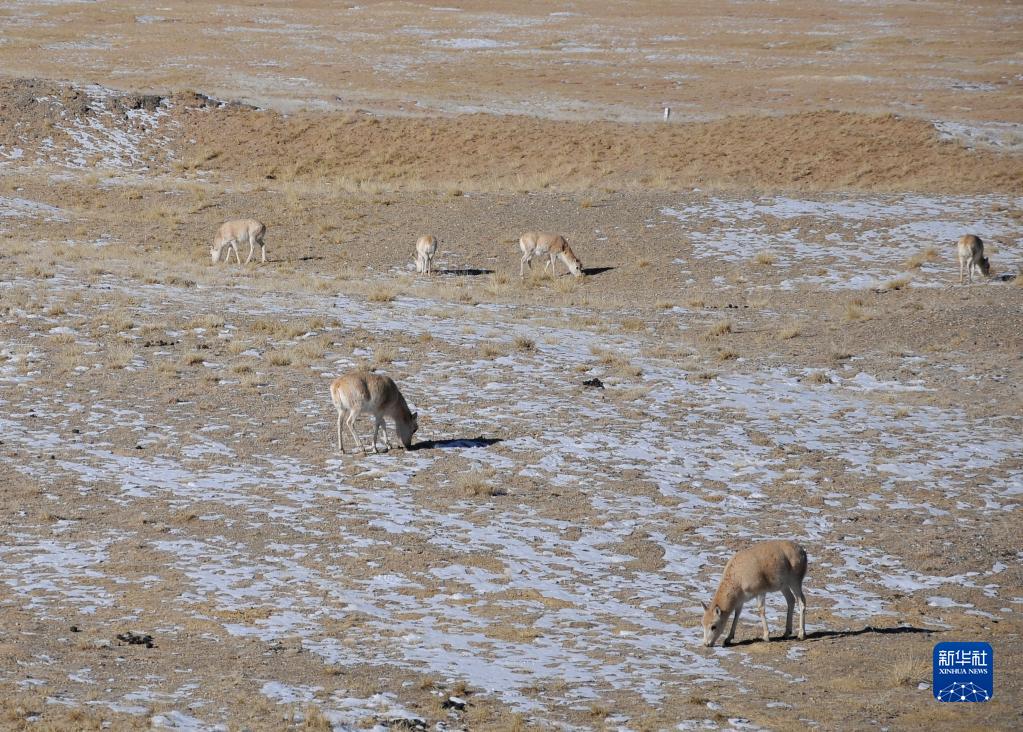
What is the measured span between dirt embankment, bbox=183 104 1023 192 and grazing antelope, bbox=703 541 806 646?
99.1ft

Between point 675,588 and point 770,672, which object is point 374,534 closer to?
point 675,588

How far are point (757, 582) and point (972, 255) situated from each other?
2060 cm

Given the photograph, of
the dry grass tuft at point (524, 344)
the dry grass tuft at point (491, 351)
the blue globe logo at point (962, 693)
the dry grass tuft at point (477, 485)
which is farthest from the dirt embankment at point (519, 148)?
the blue globe logo at point (962, 693)

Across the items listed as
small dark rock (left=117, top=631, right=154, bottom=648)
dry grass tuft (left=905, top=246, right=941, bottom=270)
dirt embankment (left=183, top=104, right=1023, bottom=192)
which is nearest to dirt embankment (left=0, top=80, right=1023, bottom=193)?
dirt embankment (left=183, top=104, right=1023, bottom=192)

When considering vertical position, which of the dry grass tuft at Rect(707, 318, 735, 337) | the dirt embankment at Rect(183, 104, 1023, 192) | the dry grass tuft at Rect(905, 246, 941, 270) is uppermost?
the dirt embankment at Rect(183, 104, 1023, 192)

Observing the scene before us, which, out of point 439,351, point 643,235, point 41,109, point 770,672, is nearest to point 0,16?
point 41,109

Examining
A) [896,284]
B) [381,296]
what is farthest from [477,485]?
[896,284]

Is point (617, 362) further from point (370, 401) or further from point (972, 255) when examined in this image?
point (972, 255)

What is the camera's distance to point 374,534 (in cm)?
1419

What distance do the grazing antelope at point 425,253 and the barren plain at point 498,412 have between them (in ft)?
3.13

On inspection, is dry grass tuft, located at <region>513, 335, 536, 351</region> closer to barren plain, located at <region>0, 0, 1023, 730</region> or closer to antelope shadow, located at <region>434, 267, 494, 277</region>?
barren plain, located at <region>0, 0, 1023, 730</region>

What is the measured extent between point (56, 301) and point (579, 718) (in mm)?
19054

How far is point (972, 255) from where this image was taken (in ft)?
95.4

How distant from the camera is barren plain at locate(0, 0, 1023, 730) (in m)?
10.6
